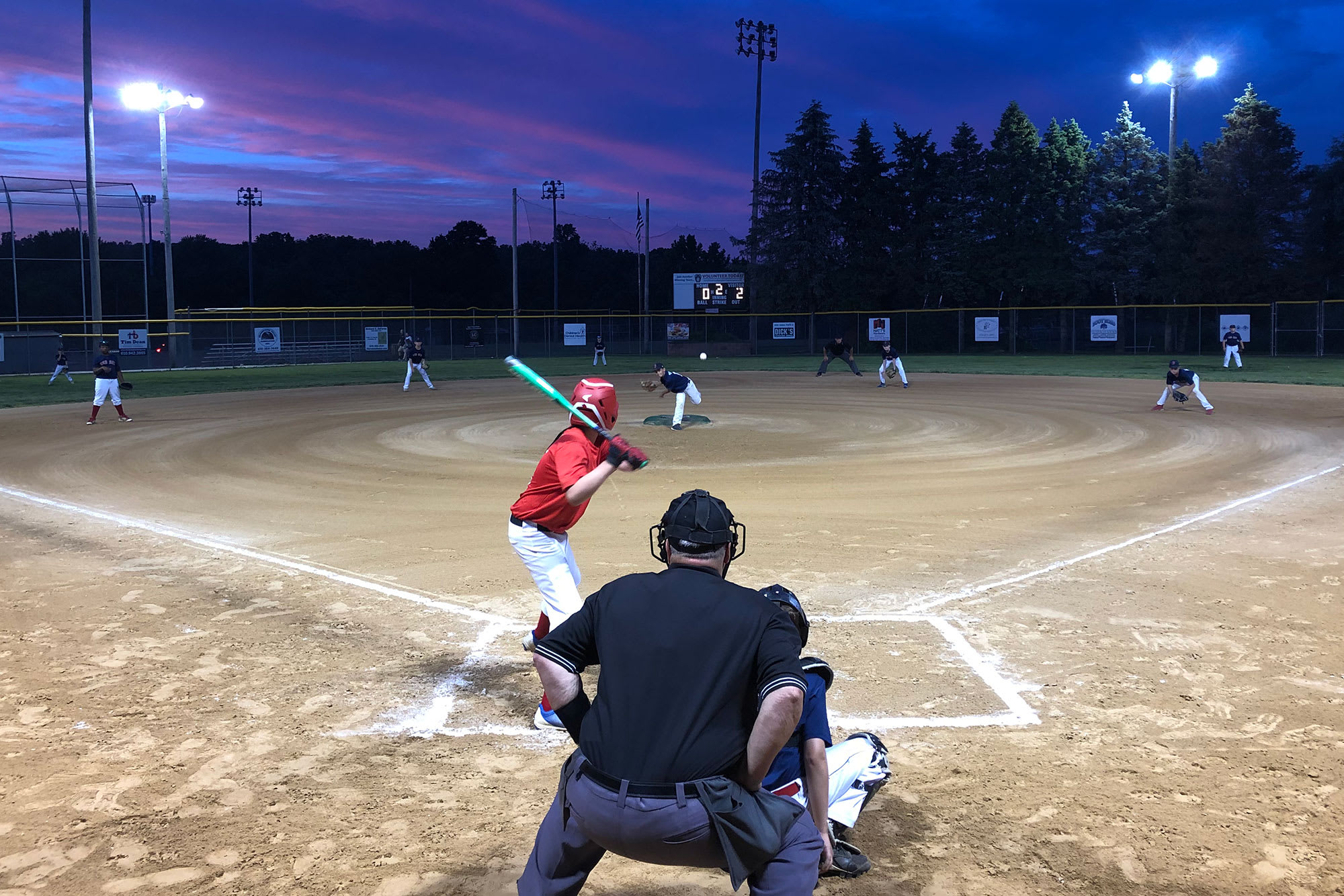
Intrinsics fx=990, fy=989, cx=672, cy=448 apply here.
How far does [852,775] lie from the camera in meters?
4.64

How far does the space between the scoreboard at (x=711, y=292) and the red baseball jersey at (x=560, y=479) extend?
66195 millimetres

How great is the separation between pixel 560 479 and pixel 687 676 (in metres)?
3.16

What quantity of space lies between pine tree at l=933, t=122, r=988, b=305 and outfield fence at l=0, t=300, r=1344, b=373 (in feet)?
25.1

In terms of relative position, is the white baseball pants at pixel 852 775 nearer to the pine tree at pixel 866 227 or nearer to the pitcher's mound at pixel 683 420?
the pitcher's mound at pixel 683 420

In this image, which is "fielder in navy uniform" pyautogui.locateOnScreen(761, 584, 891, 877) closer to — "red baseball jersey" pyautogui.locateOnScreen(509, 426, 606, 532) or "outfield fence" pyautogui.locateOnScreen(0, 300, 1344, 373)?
"red baseball jersey" pyautogui.locateOnScreen(509, 426, 606, 532)

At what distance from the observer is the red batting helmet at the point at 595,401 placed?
6.43 meters

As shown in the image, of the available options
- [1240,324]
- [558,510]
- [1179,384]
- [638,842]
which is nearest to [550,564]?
[558,510]

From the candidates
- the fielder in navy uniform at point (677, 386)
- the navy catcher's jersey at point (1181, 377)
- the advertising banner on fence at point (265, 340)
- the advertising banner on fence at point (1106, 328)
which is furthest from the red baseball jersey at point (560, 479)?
the advertising banner on fence at point (1106, 328)

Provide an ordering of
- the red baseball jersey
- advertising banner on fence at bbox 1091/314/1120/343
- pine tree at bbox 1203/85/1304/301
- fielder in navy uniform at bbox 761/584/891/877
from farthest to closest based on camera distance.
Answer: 1. pine tree at bbox 1203/85/1304/301
2. advertising banner on fence at bbox 1091/314/1120/343
3. the red baseball jersey
4. fielder in navy uniform at bbox 761/584/891/877

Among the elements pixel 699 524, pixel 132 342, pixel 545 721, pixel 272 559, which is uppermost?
pixel 132 342

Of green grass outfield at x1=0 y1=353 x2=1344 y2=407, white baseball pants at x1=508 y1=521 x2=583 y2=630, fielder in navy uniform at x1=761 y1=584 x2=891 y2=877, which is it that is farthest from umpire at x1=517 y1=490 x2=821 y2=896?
green grass outfield at x1=0 y1=353 x2=1344 y2=407

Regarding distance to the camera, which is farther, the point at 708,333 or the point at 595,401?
the point at 708,333

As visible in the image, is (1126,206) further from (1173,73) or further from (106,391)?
(106,391)

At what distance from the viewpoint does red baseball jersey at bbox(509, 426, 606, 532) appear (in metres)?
6.13
